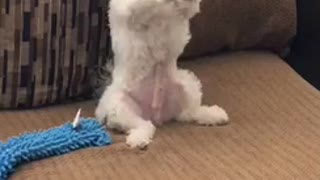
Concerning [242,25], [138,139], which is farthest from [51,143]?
[242,25]

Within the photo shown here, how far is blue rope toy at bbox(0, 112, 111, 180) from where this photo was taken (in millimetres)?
1271

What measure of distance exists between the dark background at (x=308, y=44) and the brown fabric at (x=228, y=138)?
13 cm

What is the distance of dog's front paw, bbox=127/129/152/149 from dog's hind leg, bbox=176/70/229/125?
146 mm

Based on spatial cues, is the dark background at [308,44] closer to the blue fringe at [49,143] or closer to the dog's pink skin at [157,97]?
the dog's pink skin at [157,97]

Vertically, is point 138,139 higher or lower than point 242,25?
lower

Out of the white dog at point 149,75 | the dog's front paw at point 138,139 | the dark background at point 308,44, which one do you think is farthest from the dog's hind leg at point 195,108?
the dark background at point 308,44

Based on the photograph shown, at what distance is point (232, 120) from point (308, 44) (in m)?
0.48

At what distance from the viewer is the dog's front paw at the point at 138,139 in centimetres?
136

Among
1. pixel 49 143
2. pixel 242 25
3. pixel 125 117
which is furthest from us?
pixel 242 25

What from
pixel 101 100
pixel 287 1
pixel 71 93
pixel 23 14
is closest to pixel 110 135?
pixel 101 100

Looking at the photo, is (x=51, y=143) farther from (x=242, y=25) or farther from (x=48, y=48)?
(x=242, y=25)

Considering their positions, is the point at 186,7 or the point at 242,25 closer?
the point at 186,7

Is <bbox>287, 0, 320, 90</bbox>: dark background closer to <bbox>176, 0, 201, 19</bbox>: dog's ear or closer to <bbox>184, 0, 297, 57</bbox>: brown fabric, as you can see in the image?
<bbox>184, 0, 297, 57</bbox>: brown fabric

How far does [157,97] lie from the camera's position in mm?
1506
